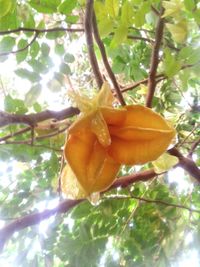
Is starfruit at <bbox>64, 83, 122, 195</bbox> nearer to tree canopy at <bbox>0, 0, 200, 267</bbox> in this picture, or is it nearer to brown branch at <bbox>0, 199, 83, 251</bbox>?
tree canopy at <bbox>0, 0, 200, 267</bbox>

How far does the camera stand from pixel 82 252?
1729 millimetres

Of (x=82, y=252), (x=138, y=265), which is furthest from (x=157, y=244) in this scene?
(x=82, y=252)

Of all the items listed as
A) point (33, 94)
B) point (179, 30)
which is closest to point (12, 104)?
point (33, 94)

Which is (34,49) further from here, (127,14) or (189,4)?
(189,4)

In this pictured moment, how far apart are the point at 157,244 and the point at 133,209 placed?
169 mm

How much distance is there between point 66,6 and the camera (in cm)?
135

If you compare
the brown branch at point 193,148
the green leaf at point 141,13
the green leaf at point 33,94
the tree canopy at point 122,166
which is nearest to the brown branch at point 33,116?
the tree canopy at point 122,166

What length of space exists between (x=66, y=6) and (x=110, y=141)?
1.84 feet

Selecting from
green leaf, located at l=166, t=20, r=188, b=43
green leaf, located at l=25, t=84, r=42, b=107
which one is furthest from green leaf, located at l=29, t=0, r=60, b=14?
green leaf, located at l=166, t=20, r=188, b=43

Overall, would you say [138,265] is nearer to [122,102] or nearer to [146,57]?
[122,102]

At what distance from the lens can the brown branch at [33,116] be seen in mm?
976

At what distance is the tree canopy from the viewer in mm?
1293

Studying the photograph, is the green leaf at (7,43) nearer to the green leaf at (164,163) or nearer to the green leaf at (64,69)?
the green leaf at (64,69)

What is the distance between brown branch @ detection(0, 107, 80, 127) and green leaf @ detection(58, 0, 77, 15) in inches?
14.3
